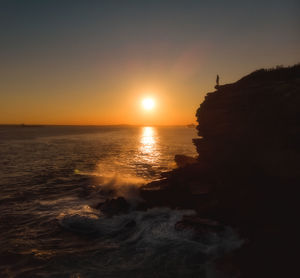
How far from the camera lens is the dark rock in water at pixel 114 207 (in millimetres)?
15884

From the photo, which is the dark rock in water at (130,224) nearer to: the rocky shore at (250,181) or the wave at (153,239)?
the wave at (153,239)

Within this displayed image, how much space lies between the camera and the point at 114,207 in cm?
1644

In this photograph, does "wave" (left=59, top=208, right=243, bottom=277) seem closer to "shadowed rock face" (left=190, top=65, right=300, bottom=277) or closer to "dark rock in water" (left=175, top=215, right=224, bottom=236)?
"dark rock in water" (left=175, top=215, right=224, bottom=236)

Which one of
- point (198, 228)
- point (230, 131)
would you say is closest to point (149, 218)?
point (198, 228)

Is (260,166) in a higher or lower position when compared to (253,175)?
higher

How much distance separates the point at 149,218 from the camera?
604 inches

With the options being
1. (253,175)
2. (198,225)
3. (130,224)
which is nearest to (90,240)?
(130,224)

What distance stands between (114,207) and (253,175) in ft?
36.7

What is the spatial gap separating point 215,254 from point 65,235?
8.98 metres

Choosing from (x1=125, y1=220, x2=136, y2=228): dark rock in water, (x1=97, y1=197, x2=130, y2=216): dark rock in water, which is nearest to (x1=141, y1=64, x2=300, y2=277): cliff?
(x1=97, y1=197, x2=130, y2=216): dark rock in water

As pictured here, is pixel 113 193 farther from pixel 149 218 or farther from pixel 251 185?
pixel 251 185

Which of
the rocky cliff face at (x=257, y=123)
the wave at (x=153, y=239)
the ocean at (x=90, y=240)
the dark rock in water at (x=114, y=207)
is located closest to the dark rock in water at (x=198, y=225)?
the wave at (x=153, y=239)

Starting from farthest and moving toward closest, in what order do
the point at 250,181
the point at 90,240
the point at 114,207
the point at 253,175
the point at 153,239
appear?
the point at 114,207
the point at 253,175
the point at 250,181
the point at 153,239
the point at 90,240

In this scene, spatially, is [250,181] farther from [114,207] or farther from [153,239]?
[114,207]
